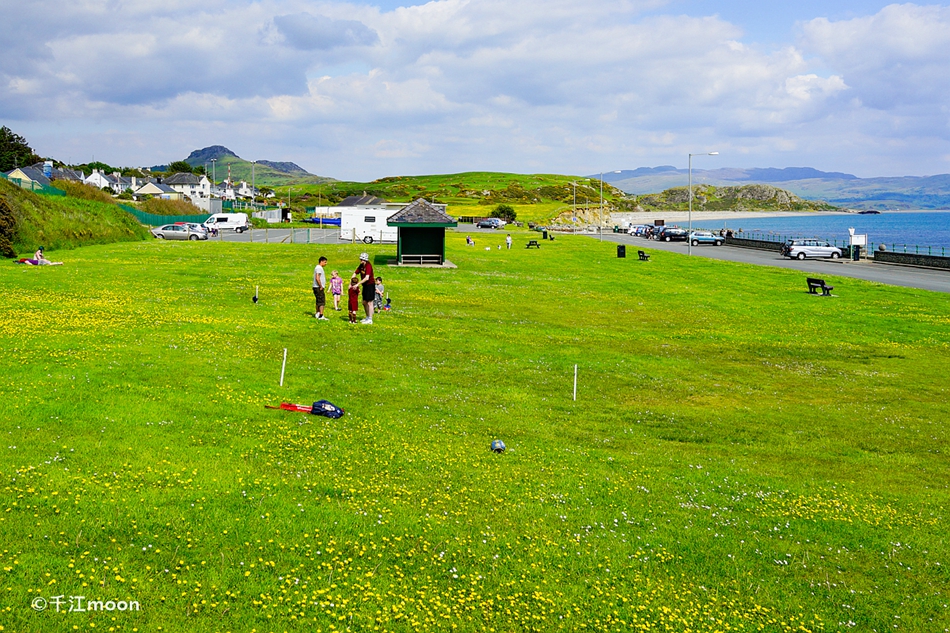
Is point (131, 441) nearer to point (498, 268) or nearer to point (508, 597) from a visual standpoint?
point (508, 597)

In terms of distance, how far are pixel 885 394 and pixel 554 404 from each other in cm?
1088

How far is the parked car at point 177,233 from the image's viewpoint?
70000 mm

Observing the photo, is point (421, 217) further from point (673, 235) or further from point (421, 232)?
point (673, 235)

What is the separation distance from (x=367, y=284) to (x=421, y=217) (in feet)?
75.2

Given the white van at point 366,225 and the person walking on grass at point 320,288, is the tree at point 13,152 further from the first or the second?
the person walking on grass at point 320,288

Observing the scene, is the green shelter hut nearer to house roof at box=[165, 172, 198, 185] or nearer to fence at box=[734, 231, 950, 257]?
fence at box=[734, 231, 950, 257]

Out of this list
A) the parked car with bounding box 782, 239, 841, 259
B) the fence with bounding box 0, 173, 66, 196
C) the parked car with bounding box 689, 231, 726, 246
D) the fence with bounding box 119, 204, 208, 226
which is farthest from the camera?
the parked car with bounding box 689, 231, 726, 246

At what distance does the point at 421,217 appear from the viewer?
157 ft

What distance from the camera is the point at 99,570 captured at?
8266 millimetres

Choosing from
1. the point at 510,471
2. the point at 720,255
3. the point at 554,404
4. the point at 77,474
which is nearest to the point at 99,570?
the point at 77,474

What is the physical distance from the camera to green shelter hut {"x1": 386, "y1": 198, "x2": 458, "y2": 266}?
157ft

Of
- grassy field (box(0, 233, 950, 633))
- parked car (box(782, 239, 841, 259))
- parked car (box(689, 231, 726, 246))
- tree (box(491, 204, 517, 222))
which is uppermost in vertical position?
tree (box(491, 204, 517, 222))

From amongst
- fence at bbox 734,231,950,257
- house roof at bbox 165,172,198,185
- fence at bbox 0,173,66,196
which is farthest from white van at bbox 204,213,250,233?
house roof at bbox 165,172,198,185

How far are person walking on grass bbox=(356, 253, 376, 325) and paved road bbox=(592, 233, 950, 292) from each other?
3882cm
